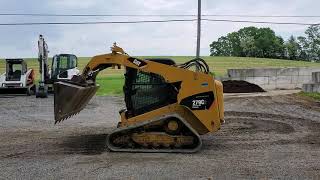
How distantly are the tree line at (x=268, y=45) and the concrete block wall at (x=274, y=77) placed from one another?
75930mm

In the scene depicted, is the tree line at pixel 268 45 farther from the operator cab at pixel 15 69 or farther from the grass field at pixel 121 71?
the operator cab at pixel 15 69

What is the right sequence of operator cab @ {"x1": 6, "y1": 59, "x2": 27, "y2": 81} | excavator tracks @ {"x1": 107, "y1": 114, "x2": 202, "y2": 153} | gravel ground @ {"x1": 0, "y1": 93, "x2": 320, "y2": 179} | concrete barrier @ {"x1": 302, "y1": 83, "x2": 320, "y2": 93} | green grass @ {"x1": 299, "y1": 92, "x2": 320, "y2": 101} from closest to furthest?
gravel ground @ {"x1": 0, "y1": 93, "x2": 320, "y2": 179}
excavator tracks @ {"x1": 107, "y1": 114, "x2": 202, "y2": 153}
green grass @ {"x1": 299, "y1": 92, "x2": 320, "y2": 101}
concrete barrier @ {"x1": 302, "y1": 83, "x2": 320, "y2": 93}
operator cab @ {"x1": 6, "y1": 59, "x2": 27, "y2": 81}

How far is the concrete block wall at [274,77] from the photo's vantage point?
104 ft

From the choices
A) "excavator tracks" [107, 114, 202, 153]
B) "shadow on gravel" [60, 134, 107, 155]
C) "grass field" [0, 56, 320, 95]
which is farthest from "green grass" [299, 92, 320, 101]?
"excavator tracks" [107, 114, 202, 153]

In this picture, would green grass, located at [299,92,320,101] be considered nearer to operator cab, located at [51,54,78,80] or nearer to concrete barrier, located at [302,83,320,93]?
concrete barrier, located at [302,83,320,93]

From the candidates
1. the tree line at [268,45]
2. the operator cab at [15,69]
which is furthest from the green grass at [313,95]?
the tree line at [268,45]

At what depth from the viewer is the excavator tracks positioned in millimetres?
10758

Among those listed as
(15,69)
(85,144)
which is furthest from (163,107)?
(15,69)

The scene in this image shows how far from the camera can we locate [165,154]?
10.5 metres

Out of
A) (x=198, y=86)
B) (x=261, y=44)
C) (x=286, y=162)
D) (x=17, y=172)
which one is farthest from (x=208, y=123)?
(x=261, y=44)

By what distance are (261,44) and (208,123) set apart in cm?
10456

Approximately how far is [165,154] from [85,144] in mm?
2036

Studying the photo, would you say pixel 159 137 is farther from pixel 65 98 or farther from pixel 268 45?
pixel 268 45

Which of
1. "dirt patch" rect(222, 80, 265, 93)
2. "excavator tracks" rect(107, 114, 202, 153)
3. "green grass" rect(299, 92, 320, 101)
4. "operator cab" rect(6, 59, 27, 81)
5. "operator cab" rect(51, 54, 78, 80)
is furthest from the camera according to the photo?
"operator cab" rect(6, 59, 27, 81)
